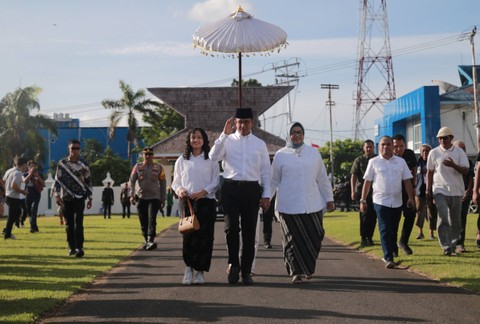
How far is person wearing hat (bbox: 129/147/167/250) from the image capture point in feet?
51.4

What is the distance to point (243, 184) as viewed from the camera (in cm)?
1019

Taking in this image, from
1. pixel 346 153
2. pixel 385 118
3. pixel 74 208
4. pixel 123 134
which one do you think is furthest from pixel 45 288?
pixel 123 134

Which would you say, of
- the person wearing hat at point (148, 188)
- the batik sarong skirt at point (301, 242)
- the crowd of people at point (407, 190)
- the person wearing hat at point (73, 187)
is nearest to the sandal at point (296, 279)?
the batik sarong skirt at point (301, 242)

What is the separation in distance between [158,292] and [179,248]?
724cm

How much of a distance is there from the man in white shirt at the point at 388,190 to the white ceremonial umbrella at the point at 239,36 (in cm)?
249

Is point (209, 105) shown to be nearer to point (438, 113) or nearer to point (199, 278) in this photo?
point (438, 113)

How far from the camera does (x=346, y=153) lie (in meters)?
90.6

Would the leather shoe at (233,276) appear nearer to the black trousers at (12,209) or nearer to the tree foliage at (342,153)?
the black trousers at (12,209)

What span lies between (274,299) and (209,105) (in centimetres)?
4662

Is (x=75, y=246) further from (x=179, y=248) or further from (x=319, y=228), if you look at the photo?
(x=319, y=228)

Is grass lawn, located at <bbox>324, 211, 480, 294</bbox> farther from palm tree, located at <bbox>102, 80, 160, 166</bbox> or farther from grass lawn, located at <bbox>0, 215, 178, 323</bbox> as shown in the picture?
palm tree, located at <bbox>102, 80, 160, 166</bbox>

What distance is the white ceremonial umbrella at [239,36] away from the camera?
13.0 meters

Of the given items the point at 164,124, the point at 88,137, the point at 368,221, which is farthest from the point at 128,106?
the point at 368,221

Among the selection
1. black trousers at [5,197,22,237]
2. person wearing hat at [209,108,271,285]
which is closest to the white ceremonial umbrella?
person wearing hat at [209,108,271,285]
